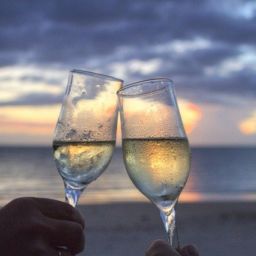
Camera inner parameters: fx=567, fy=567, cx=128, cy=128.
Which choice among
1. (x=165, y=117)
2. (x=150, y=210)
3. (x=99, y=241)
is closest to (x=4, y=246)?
(x=165, y=117)

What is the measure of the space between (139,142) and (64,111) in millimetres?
210

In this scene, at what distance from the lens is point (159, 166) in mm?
1271

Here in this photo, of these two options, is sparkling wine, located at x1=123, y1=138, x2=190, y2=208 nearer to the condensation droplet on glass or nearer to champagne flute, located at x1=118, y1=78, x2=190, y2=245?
champagne flute, located at x1=118, y1=78, x2=190, y2=245

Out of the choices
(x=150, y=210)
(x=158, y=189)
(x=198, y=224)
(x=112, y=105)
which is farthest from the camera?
(x=150, y=210)

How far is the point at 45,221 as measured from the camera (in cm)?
108

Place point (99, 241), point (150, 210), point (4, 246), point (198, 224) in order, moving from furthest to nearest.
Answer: point (150, 210) → point (198, 224) → point (99, 241) → point (4, 246)

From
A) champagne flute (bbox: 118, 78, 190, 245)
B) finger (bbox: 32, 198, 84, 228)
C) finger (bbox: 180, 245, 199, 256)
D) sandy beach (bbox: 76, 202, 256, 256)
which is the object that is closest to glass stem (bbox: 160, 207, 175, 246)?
champagne flute (bbox: 118, 78, 190, 245)

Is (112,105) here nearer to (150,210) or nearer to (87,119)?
(87,119)

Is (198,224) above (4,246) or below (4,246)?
below

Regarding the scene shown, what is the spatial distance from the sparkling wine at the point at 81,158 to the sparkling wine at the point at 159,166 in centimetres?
7

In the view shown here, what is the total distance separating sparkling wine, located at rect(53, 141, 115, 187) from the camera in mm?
1345

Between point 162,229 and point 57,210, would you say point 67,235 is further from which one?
point 162,229

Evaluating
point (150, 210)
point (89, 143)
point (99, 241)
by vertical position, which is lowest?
point (150, 210)

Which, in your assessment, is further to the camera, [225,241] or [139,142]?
[225,241]
